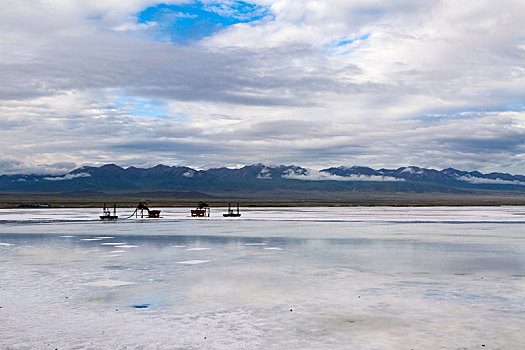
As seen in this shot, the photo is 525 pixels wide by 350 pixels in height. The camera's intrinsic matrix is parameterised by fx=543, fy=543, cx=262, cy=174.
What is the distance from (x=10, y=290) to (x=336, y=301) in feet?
26.2

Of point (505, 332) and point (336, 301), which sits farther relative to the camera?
point (336, 301)

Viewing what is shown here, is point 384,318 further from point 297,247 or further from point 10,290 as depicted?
point 297,247

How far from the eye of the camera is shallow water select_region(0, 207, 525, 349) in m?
9.13

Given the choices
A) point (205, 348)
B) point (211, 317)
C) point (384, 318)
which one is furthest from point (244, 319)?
point (384, 318)

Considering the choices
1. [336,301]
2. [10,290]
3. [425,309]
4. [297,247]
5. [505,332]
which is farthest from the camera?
[297,247]

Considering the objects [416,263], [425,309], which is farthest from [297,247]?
[425,309]

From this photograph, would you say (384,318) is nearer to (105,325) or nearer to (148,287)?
(105,325)

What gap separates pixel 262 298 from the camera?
1257cm

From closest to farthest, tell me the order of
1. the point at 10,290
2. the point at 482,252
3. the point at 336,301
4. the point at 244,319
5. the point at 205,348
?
the point at 205,348 < the point at 244,319 < the point at 336,301 < the point at 10,290 < the point at 482,252

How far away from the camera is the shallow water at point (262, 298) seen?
9.13 meters

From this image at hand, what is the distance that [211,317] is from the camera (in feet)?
35.0

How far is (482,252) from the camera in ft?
72.1

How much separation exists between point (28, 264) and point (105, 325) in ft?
32.0

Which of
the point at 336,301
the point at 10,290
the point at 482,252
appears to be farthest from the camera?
the point at 482,252
